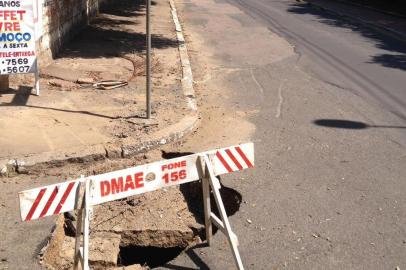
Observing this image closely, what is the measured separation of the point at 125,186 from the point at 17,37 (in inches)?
194

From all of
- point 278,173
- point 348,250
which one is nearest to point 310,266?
point 348,250

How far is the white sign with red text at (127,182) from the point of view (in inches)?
143

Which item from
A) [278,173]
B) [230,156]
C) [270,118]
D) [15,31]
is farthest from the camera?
[270,118]

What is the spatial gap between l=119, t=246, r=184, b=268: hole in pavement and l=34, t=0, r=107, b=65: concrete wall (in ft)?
16.2

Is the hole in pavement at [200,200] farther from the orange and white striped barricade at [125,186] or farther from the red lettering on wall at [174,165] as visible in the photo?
the red lettering on wall at [174,165]

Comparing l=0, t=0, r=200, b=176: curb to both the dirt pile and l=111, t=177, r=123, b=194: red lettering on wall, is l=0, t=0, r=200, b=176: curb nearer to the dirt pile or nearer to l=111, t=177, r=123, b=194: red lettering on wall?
the dirt pile

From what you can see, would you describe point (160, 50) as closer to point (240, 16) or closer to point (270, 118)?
point (270, 118)

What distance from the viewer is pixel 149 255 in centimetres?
510

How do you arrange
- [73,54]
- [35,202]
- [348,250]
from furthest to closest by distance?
[73,54], [348,250], [35,202]

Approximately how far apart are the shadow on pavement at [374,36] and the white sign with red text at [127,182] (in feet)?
31.1

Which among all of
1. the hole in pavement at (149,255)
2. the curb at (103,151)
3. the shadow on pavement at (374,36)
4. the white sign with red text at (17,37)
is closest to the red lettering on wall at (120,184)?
the hole in pavement at (149,255)

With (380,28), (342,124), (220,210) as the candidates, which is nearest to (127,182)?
(220,210)

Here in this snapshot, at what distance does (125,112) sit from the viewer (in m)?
7.95

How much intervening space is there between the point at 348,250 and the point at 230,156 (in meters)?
1.46
